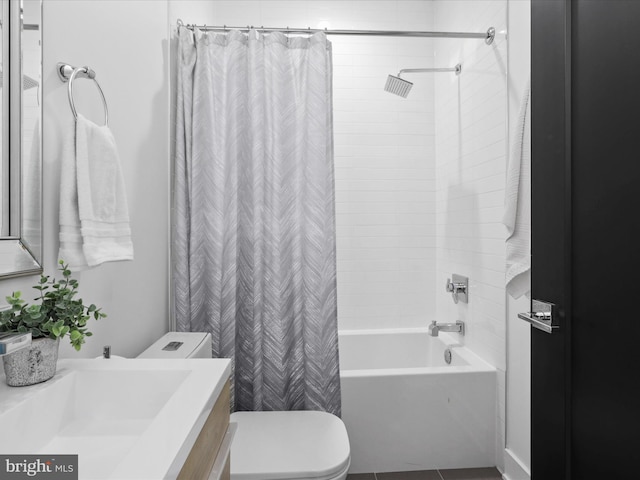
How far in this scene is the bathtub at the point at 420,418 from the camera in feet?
6.38

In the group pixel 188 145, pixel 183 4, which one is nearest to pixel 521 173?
pixel 188 145

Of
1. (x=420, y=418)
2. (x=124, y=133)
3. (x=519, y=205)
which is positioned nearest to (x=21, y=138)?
(x=124, y=133)

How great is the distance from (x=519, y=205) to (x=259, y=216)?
3.45 feet

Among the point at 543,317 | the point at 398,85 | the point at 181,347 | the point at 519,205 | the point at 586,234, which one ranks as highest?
the point at 398,85

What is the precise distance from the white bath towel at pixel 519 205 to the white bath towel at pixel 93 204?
4.17 feet

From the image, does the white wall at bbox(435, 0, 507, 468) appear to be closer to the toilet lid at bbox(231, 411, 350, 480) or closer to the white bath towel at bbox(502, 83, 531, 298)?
the white bath towel at bbox(502, 83, 531, 298)

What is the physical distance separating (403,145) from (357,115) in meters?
0.38

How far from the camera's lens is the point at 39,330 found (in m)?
0.83

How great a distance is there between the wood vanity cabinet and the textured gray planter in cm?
36

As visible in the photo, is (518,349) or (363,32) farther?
(363,32)

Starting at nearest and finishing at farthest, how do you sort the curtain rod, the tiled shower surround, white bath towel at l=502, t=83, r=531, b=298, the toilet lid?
the toilet lid → white bath towel at l=502, t=83, r=531, b=298 → the curtain rod → the tiled shower surround

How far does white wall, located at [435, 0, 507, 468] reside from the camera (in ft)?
6.43

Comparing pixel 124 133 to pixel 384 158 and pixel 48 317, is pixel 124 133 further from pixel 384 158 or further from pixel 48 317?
pixel 384 158
